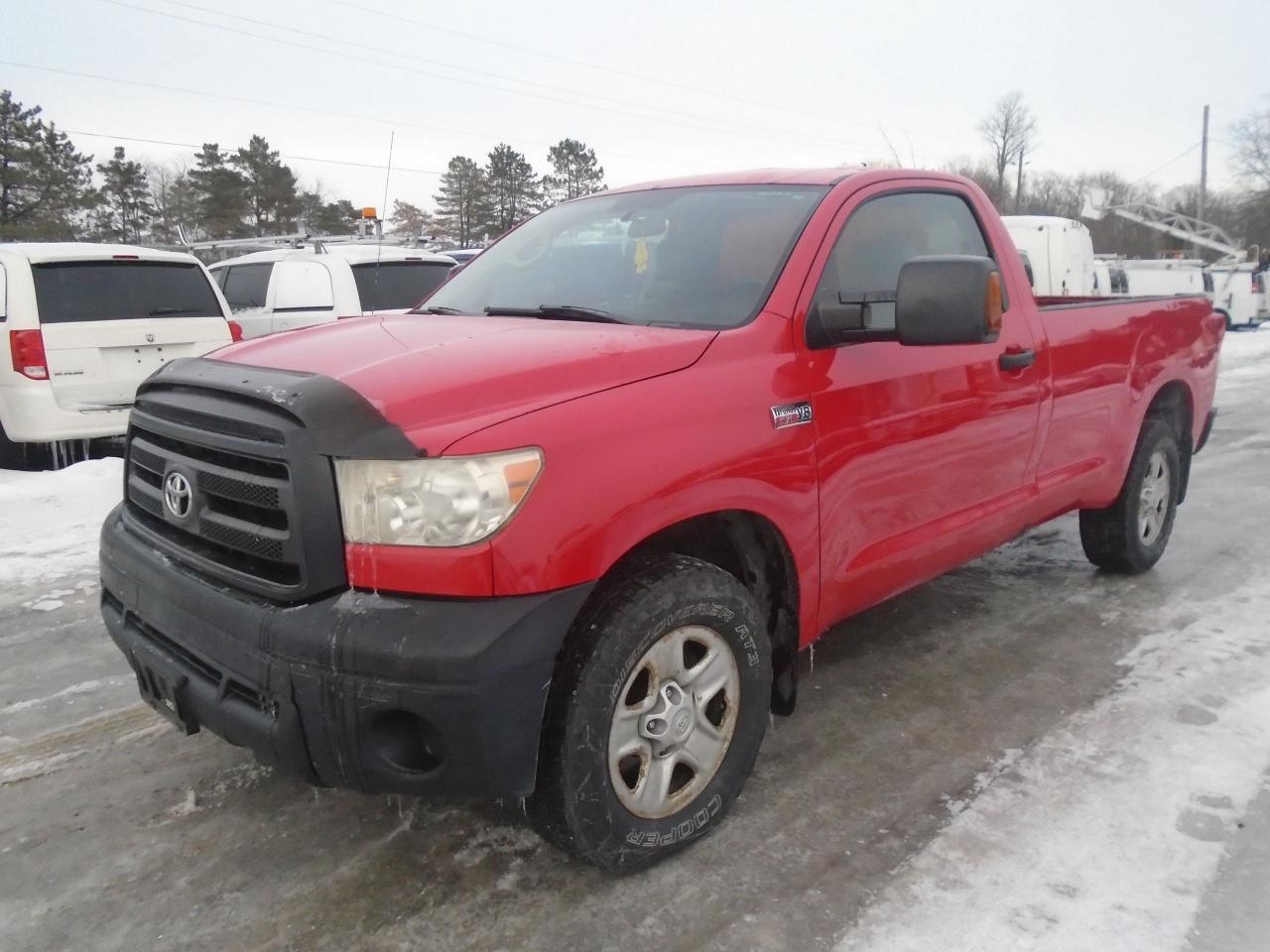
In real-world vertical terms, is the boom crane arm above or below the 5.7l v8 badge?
above

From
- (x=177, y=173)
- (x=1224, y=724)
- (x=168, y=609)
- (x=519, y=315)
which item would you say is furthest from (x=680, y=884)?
(x=177, y=173)

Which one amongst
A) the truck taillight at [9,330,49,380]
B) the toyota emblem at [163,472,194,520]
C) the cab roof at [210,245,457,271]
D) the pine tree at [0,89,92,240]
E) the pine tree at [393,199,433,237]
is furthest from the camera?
the pine tree at [0,89,92,240]

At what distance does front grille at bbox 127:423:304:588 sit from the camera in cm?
219

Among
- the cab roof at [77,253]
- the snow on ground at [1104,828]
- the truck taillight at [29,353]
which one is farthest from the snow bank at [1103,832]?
the cab roof at [77,253]

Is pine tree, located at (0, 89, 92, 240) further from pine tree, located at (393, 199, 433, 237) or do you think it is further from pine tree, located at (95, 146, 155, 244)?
pine tree, located at (393, 199, 433, 237)

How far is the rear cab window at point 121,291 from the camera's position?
22.6 feet

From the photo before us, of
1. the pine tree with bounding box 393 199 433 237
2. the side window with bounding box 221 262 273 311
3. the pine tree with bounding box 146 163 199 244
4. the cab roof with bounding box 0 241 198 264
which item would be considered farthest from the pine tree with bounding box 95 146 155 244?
the cab roof with bounding box 0 241 198 264

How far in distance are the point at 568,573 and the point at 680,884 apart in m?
0.94

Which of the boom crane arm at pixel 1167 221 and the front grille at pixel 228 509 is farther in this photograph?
the boom crane arm at pixel 1167 221

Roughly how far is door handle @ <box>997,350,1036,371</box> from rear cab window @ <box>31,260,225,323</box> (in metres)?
6.16

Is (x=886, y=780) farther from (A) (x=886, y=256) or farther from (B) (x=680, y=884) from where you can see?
(A) (x=886, y=256)

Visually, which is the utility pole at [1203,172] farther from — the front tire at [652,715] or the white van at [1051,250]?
the front tire at [652,715]

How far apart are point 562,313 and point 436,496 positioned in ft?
3.75

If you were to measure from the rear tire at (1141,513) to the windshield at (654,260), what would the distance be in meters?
2.56
